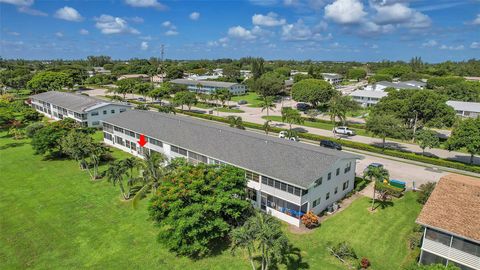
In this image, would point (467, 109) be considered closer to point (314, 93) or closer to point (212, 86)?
point (314, 93)

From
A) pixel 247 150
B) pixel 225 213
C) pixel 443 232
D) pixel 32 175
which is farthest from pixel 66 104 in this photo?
pixel 443 232

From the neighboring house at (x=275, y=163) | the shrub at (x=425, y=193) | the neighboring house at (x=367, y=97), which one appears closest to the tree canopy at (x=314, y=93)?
the neighboring house at (x=367, y=97)

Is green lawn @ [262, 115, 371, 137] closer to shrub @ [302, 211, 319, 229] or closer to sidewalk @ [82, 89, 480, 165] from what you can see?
sidewalk @ [82, 89, 480, 165]

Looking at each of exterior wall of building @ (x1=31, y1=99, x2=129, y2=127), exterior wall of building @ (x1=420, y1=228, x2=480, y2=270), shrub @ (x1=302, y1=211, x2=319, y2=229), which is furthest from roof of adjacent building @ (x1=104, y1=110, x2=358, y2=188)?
exterior wall of building @ (x1=31, y1=99, x2=129, y2=127)

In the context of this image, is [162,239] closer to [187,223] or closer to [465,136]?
[187,223]

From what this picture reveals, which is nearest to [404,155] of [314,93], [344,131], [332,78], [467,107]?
[344,131]

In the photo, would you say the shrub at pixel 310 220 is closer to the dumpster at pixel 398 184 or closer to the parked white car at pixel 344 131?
the dumpster at pixel 398 184

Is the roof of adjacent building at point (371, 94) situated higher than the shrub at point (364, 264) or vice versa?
the roof of adjacent building at point (371, 94)

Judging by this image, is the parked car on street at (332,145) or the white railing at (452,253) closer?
the white railing at (452,253)

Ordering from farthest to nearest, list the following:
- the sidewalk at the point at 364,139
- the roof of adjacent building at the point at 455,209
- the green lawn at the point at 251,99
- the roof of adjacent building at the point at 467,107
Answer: the green lawn at the point at 251,99 < the roof of adjacent building at the point at 467,107 < the sidewalk at the point at 364,139 < the roof of adjacent building at the point at 455,209
